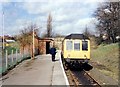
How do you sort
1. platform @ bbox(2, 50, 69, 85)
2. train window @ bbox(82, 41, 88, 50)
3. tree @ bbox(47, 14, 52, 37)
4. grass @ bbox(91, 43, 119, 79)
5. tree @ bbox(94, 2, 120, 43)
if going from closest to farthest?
1. platform @ bbox(2, 50, 69, 85)
2. grass @ bbox(91, 43, 119, 79)
3. train window @ bbox(82, 41, 88, 50)
4. tree @ bbox(94, 2, 120, 43)
5. tree @ bbox(47, 14, 52, 37)

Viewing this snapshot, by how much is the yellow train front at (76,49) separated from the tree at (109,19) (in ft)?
116

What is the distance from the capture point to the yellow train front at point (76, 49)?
27.0 metres

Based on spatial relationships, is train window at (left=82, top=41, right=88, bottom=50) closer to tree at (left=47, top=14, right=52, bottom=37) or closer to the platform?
the platform

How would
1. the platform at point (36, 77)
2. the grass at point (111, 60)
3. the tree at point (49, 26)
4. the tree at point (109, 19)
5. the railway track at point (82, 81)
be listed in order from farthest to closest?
1. the tree at point (49, 26)
2. the tree at point (109, 19)
3. the grass at point (111, 60)
4. the railway track at point (82, 81)
5. the platform at point (36, 77)

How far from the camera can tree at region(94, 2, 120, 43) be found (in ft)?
210

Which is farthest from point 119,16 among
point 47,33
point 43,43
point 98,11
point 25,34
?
point 47,33

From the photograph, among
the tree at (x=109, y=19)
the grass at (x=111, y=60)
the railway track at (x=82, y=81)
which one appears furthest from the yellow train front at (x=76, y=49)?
the tree at (x=109, y=19)

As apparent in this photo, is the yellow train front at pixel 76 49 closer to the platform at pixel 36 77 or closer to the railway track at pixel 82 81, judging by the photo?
the platform at pixel 36 77

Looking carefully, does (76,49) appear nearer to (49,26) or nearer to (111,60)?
(111,60)

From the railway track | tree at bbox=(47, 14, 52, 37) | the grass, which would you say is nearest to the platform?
the railway track

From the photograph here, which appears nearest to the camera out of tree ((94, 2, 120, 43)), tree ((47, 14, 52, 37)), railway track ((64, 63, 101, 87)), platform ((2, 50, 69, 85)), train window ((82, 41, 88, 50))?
platform ((2, 50, 69, 85))

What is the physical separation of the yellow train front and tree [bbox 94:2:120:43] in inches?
1389

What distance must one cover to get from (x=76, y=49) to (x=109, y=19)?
39311 millimetres

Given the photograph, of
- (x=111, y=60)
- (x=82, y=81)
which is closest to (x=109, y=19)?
(x=111, y=60)
